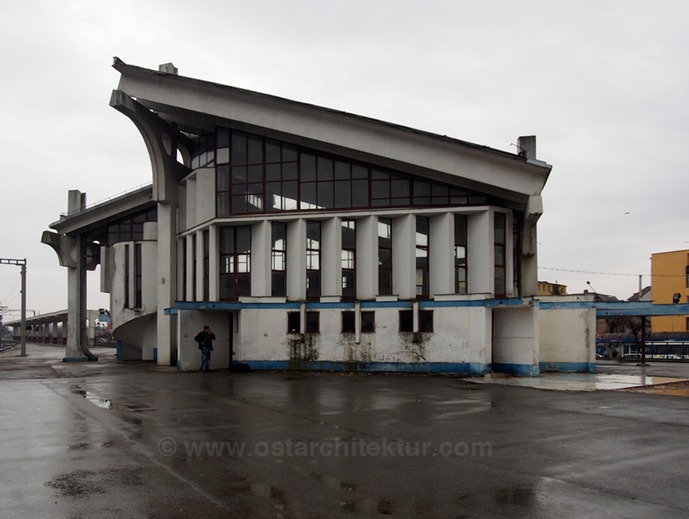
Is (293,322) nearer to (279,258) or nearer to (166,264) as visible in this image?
(279,258)

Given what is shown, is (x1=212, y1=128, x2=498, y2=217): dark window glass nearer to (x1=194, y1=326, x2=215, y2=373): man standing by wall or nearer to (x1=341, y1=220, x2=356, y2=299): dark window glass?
(x1=341, y1=220, x2=356, y2=299): dark window glass

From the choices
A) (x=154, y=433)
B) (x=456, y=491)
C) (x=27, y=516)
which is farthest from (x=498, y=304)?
(x=27, y=516)

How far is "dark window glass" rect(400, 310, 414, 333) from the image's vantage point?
24.0 m

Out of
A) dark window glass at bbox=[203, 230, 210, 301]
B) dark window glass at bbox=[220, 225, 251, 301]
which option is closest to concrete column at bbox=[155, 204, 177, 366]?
dark window glass at bbox=[203, 230, 210, 301]

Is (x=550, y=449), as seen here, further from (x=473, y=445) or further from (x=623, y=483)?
(x=623, y=483)

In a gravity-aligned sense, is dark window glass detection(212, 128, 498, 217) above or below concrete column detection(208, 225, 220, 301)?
above

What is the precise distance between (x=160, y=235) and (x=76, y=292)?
396 inches

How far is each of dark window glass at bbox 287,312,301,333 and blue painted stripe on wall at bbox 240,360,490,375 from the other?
1281 mm

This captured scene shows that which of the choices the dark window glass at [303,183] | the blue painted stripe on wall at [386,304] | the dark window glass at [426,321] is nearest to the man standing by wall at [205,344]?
the dark window glass at [303,183]

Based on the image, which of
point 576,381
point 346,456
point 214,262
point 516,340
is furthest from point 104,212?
point 346,456

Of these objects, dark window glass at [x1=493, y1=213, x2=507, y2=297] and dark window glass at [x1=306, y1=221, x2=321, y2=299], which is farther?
dark window glass at [x1=306, y1=221, x2=321, y2=299]

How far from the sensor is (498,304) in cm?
2175

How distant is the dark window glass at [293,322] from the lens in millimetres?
25344

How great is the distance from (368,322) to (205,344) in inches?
256
